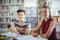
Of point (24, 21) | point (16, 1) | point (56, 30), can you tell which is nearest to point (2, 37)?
point (24, 21)

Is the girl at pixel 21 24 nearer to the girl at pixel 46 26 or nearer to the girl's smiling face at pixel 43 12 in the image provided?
the girl at pixel 46 26

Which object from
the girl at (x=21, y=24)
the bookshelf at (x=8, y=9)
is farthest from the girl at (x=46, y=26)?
the bookshelf at (x=8, y=9)

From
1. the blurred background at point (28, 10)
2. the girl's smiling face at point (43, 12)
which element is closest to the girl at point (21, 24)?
the blurred background at point (28, 10)

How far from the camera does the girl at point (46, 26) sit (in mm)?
2352

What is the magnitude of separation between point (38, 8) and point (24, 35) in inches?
17.8

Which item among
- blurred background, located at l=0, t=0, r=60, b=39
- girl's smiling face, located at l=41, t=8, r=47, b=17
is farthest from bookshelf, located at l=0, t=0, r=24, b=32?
girl's smiling face, located at l=41, t=8, r=47, b=17

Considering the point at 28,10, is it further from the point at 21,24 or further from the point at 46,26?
the point at 46,26

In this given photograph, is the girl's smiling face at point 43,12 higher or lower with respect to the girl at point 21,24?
higher

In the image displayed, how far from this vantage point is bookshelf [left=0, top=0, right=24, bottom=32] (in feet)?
7.80

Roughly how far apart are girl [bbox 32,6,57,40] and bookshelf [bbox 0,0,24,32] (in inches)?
13.9

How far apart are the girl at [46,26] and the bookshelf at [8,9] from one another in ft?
1.16

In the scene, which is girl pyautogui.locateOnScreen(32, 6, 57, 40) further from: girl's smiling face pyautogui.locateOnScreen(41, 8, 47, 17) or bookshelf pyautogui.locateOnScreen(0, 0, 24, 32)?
bookshelf pyautogui.locateOnScreen(0, 0, 24, 32)

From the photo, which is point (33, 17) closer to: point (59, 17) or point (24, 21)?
point (24, 21)

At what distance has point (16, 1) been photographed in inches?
94.0
